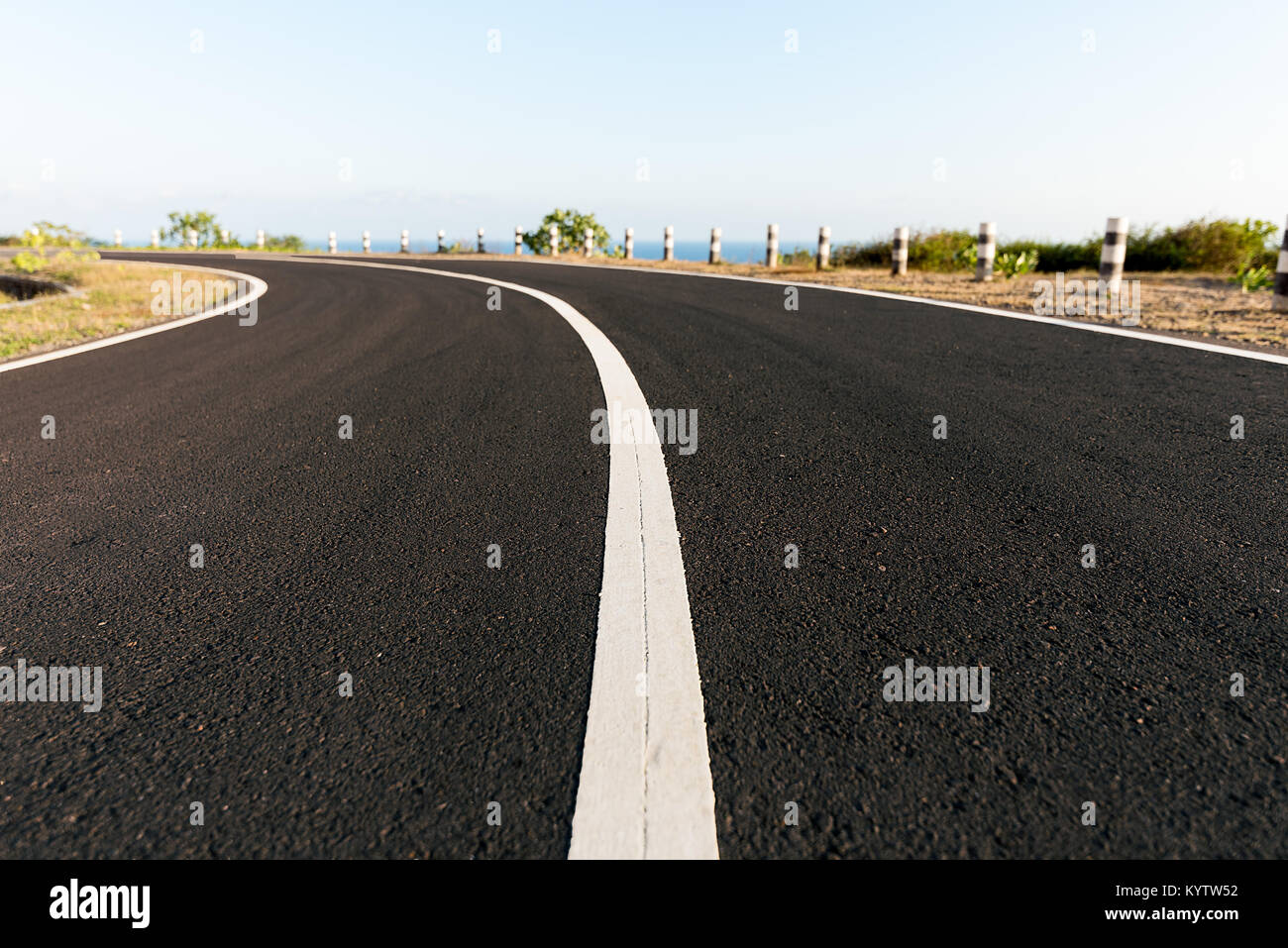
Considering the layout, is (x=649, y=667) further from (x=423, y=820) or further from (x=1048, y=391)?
(x=1048, y=391)

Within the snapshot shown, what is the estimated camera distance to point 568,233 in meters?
35.8

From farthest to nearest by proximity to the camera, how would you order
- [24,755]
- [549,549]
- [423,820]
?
[549,549] → [24,755] → [423,820]

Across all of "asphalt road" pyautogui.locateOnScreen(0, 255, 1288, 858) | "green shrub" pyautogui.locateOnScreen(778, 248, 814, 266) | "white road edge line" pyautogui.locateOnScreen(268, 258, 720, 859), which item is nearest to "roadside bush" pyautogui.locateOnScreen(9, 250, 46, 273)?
"asphalt road" pyautogui.locateOnScreen(0, 255, 1288, 858)

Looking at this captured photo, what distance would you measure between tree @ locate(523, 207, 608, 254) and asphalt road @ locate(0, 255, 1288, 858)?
31.8 m

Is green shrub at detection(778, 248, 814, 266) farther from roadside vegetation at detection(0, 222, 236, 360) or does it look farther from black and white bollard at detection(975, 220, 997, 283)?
roadside vegetation at detection(0, 222, 236, 360)

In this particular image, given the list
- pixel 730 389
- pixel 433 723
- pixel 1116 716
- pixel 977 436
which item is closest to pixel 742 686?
pixel 433 723

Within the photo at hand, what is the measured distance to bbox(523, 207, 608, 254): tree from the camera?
1377 inches

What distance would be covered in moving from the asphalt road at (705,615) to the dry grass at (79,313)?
3.88 meters

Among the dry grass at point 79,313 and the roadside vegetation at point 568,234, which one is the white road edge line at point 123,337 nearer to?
the dry grass at point 79,313

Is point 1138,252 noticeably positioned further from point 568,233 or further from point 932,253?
point 568,233

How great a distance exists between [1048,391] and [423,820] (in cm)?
456

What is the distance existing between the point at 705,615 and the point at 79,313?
11242 mm

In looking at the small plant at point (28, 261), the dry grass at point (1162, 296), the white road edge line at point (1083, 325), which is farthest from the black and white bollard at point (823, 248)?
the small plant at point (28, 261)
